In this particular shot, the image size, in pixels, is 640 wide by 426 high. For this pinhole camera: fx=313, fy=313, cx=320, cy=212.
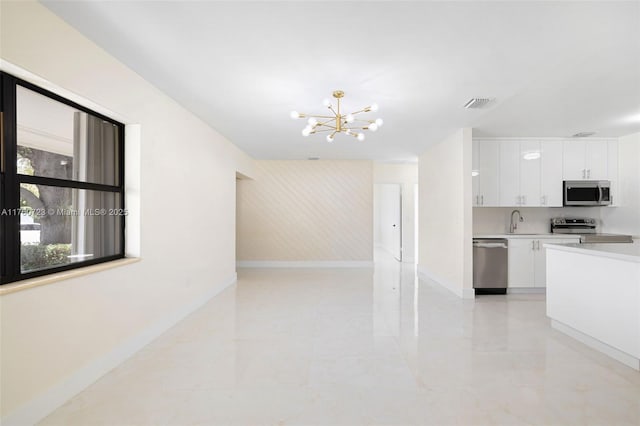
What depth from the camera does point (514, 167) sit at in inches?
212

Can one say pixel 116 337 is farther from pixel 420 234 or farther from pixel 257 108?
pixel 420 234

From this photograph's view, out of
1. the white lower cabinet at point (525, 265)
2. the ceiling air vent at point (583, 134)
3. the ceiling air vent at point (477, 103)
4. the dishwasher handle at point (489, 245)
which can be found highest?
the ceiling air vent at point (583, 134)

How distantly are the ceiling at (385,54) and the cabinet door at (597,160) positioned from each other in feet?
4.21

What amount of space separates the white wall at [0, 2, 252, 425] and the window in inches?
6.1

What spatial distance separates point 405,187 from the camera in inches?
341

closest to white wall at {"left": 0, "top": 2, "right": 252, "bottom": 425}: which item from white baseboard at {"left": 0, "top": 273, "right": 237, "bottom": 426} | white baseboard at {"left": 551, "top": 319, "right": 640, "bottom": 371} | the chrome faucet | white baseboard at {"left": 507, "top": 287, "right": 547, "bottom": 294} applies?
white baseboard at {"left": 0, "top": 273, "right": 237, "bottom": 426}

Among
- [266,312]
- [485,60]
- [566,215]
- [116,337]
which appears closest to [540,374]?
[485,60]

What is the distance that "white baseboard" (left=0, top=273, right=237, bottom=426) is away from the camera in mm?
1855

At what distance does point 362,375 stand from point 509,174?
4.57 metres

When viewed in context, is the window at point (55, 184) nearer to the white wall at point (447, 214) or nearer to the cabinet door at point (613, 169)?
the white wall at point (447, 214)

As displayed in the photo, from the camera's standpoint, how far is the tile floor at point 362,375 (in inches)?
78.6

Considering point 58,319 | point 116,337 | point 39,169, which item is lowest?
point 116,337

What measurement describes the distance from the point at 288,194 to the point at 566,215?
223 inches

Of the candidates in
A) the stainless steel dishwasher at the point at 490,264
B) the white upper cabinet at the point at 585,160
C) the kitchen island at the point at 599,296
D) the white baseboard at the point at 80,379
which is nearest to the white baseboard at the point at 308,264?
the stainless steel dishwasher at the point at 490,264
